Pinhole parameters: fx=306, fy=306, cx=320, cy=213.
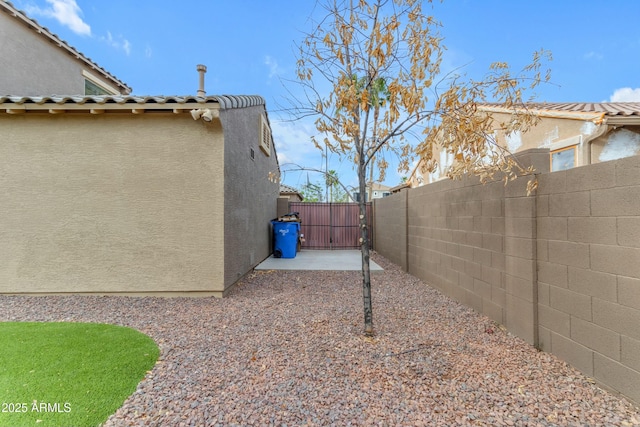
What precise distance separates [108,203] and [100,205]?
0.14 meters

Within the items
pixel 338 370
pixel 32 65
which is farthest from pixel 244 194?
pixel 32 65

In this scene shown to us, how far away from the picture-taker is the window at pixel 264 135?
29.0 ft

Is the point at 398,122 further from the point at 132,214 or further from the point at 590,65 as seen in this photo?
the point at 590,65

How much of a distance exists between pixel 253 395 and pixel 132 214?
4287mm

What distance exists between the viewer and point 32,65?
7.83 m

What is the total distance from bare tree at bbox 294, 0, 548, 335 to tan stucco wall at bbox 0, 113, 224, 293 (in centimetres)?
268

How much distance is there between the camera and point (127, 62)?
1130 centimetres

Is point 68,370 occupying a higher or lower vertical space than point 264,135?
lower

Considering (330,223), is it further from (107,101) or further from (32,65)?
(32,65)

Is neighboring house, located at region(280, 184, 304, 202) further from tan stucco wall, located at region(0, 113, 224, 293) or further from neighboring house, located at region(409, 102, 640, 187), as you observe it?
tan stucco wall, located at region(0, 113, 224, 293)

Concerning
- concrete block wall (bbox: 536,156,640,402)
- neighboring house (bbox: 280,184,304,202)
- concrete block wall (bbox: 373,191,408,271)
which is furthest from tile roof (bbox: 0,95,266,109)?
neighboring house (bbox: 280,184,304,202)

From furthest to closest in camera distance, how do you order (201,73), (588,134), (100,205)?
(201,73)
(588,134)
(100,205)

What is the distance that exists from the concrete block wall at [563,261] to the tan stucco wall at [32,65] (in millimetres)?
10330

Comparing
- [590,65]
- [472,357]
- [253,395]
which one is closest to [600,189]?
[472,357]
